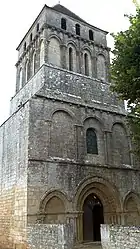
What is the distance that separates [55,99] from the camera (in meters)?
15.6

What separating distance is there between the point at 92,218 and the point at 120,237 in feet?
30.4

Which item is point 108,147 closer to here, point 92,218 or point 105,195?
point 105,195

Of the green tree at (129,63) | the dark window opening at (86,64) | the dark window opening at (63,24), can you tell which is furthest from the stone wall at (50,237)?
the dark window opening at (63,24)

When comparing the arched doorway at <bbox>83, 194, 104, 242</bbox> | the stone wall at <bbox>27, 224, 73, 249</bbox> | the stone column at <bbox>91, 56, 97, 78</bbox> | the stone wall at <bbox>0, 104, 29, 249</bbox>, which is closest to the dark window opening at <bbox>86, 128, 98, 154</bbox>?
the arched doorway at <bbox>83, 194, 104, 242</bbox>

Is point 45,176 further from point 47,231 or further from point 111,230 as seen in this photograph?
point 111,230

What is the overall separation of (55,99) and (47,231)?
7617mm

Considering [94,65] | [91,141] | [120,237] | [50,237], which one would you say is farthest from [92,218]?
[94,65]

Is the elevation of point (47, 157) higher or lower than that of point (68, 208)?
higher

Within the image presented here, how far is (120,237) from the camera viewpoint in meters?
8.44

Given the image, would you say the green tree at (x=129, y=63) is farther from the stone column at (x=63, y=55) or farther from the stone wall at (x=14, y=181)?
the stone column at (x=63, y=55)

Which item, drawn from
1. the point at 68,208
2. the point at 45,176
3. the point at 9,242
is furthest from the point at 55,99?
the point at 9,242

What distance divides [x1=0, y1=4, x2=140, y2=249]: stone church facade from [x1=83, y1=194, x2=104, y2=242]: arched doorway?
0.06 m

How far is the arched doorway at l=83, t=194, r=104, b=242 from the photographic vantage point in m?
16.4

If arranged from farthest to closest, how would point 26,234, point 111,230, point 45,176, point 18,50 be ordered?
1. point 18,50
2. point 45,176
3. point 26,234
4. point 111,230
